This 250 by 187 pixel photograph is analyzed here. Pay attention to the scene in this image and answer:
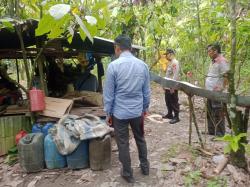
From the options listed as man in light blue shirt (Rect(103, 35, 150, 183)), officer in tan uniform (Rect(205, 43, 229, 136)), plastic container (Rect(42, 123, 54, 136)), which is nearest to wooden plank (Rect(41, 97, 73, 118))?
plastic container (Rect(42, 123, 54, 136))

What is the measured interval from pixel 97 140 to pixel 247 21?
2811 millimetres

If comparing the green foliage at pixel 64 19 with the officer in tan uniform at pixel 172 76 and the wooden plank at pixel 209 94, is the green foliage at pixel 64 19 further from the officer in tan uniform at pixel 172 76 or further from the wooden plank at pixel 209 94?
the officer in tan uniform at pixel 172 76

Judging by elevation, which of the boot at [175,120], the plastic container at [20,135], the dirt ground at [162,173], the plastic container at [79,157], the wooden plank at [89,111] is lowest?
the boot at [175,120]

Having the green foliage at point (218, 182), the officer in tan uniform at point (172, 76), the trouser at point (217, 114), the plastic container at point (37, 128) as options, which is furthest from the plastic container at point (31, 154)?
the officer in tan uniform at point (172, 76)

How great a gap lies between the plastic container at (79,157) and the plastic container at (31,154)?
18.9 inches

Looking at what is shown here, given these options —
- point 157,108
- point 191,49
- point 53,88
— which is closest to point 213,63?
point 191,49

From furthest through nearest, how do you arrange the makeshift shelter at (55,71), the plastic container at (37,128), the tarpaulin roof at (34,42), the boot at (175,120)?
1. the boot at (175,120)
2. the makeshift shelter at (55,71)
3. the tarpaulin roof at (34,42)
4. the plastic container at (37,128)

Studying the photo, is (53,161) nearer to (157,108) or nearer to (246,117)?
(246,117)

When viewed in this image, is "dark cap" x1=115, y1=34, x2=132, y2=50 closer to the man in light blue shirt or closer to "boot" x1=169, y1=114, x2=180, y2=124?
the man in light blue shirt

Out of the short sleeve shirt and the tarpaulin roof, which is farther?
the short sleeve shirt

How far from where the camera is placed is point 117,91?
4469mm

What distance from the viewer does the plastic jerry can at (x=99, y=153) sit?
5125 mm

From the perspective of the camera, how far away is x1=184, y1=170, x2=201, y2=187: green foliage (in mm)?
4671

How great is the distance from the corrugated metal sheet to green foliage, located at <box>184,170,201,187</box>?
3.29 m
